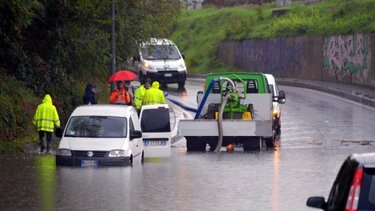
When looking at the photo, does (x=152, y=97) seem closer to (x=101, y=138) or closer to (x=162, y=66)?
(x=101, y=138)

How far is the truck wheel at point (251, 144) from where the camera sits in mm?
27569

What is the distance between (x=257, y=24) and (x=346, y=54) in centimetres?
1735

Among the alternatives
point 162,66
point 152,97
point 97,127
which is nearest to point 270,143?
point 152,97

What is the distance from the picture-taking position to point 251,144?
27766 mm

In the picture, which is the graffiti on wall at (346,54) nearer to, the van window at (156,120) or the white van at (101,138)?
the van window at (156,120)

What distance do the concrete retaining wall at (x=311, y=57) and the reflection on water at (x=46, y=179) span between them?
1081 inches

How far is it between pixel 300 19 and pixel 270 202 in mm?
47482

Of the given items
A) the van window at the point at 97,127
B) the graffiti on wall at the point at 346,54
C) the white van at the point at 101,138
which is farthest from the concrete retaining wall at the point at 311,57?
the van window at the point at 97,127

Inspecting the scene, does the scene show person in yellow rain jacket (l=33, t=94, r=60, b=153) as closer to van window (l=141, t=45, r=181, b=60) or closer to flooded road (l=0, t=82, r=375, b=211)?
flooded road (l=0, t=82, r=375, b=211)

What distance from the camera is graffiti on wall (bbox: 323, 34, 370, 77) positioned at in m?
50.9

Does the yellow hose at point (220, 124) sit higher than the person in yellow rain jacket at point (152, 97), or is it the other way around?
the person in yellow rain jacket at point (152, 97)

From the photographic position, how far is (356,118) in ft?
121

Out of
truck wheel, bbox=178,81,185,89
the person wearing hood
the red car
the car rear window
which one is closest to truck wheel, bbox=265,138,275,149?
the person wearing hood

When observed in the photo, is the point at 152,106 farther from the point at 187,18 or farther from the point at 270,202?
the point at 187,18
